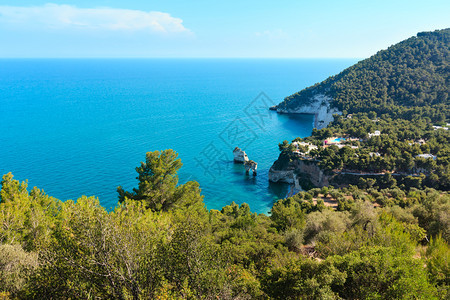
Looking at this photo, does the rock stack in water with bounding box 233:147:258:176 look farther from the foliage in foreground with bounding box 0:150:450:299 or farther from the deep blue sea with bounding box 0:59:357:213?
the foliage in foreground with bounding box 0:150:450:299

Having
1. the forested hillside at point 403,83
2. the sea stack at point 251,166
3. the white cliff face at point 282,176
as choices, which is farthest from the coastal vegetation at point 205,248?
the forested hillside at point 403,83

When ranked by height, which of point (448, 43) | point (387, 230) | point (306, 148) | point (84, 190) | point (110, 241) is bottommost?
point (84, 190)

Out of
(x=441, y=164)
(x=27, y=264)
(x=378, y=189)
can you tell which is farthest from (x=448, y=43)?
(x=27, y=264)

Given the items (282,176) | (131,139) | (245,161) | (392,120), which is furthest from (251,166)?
(392,120)

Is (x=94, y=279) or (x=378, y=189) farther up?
(x=94, y=279)

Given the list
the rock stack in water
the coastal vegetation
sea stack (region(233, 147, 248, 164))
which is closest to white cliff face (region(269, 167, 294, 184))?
the rock stack in water

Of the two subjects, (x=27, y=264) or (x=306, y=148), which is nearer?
(x=27, y=264)

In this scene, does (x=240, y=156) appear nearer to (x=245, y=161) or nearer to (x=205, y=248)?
(x=245, y=161)

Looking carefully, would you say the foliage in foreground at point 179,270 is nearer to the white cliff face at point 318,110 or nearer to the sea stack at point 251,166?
the sea stack at point 251,166

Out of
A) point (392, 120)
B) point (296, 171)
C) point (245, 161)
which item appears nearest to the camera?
point (296, 171)

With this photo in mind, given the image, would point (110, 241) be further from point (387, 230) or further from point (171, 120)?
point (171, 120)
